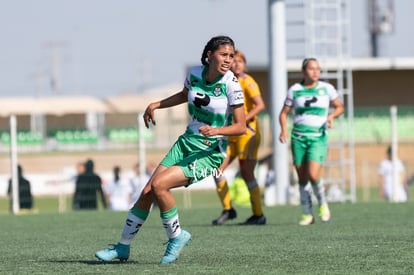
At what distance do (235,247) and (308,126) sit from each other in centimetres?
377

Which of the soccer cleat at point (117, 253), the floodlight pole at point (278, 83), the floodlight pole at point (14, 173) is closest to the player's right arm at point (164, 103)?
the soccer cleat at point (117, 253)

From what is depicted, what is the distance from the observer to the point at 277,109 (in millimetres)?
22656

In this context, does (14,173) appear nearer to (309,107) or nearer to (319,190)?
(319,190)

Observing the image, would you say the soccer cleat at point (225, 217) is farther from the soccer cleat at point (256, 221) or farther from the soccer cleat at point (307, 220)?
the soccer cleat at point (307, 220)

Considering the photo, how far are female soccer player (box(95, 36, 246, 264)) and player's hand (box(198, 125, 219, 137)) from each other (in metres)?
0.33

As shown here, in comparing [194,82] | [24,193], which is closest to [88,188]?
[24,193]

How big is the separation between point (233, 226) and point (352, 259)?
497 cm

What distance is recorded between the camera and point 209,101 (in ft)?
29.6

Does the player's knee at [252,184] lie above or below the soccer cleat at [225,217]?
above

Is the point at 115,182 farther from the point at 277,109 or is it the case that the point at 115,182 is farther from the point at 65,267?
the point at 65,267

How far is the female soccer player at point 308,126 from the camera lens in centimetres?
1403

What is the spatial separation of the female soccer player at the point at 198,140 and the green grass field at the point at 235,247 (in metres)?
0.33

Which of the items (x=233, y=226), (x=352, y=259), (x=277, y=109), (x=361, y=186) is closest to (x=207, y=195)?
(x=361, y=186)

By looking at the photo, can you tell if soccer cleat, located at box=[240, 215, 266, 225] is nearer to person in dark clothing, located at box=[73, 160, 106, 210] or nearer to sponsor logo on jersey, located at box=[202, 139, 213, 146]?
sponsor logo on jersey, located at box=[202, 139, 213, 146]
